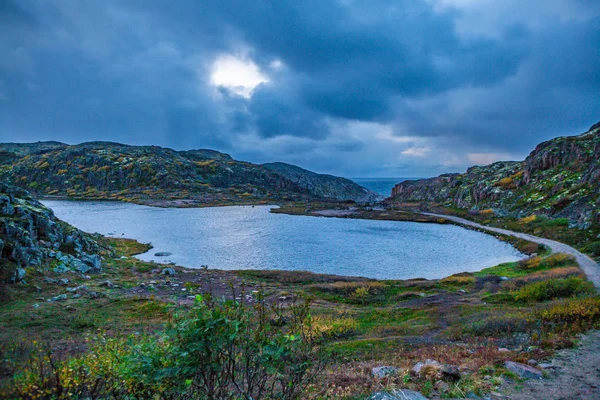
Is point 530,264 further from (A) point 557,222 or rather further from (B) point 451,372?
(B) point 451,372

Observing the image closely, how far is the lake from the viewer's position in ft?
145

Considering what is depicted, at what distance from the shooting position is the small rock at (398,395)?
7.74m

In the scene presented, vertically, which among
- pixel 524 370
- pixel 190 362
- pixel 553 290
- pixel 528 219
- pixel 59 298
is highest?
pixel 528 219

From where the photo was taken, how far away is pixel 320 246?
188 ft

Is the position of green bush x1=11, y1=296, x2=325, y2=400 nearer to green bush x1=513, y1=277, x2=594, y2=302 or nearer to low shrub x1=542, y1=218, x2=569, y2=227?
green bush x1=513, y1=277, x2=594, y2=302

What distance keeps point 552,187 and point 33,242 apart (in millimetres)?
99406

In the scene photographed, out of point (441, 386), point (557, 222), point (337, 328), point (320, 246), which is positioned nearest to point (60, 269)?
point (337, 328)

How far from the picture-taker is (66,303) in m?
21.3

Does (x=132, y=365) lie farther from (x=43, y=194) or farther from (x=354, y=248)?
(x=43, y=194)

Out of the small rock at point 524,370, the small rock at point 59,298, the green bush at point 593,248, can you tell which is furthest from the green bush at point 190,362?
the green bush at point 593,248

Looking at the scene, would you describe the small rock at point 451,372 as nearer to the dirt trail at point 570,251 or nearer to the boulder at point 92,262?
the dirt trail at point 570,251

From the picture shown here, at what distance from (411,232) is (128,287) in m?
Result: 62.0

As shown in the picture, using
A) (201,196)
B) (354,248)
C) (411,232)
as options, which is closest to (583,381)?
(354,248)

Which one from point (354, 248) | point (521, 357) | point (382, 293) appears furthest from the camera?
point (354, 248)
